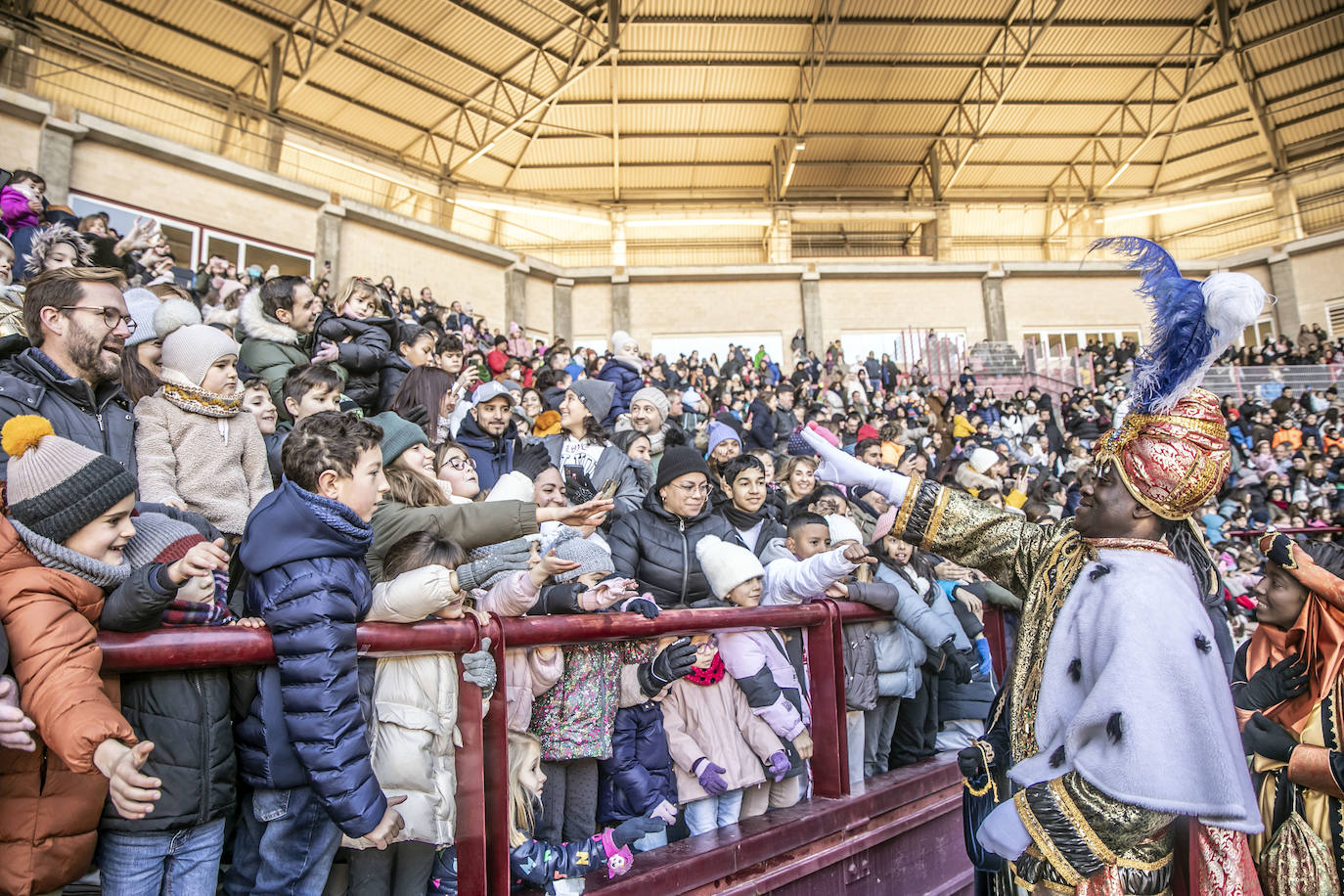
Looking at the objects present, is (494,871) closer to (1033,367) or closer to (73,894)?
(73,894)

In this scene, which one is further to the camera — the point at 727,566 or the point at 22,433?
the point at 727,566

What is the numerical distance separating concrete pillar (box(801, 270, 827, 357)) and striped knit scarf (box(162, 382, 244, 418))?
21864 mm

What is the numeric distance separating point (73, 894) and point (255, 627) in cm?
83

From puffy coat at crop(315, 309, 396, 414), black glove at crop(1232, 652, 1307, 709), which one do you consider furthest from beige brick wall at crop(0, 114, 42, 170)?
black glove at crop(1232, 652, 1307, 709)

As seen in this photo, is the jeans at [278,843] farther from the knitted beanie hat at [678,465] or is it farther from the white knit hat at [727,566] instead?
the knitted beanie hat at [678,465]

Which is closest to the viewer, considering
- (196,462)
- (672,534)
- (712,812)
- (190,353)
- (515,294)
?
(712,812)

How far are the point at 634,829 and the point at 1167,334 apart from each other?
209cm

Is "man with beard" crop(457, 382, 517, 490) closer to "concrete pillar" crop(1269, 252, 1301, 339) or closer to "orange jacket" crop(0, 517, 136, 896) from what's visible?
"orange jacket" crop(0, 517, 136, 896)

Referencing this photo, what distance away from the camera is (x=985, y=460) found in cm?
948

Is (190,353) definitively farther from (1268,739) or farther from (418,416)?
(1268,739)

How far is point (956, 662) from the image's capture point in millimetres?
3873

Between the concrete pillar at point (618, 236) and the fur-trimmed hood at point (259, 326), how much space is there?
20378 millimetres

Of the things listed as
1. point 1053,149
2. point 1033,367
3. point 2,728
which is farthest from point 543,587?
point 1053,149

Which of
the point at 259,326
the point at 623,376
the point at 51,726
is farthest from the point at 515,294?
the point at 51,726
